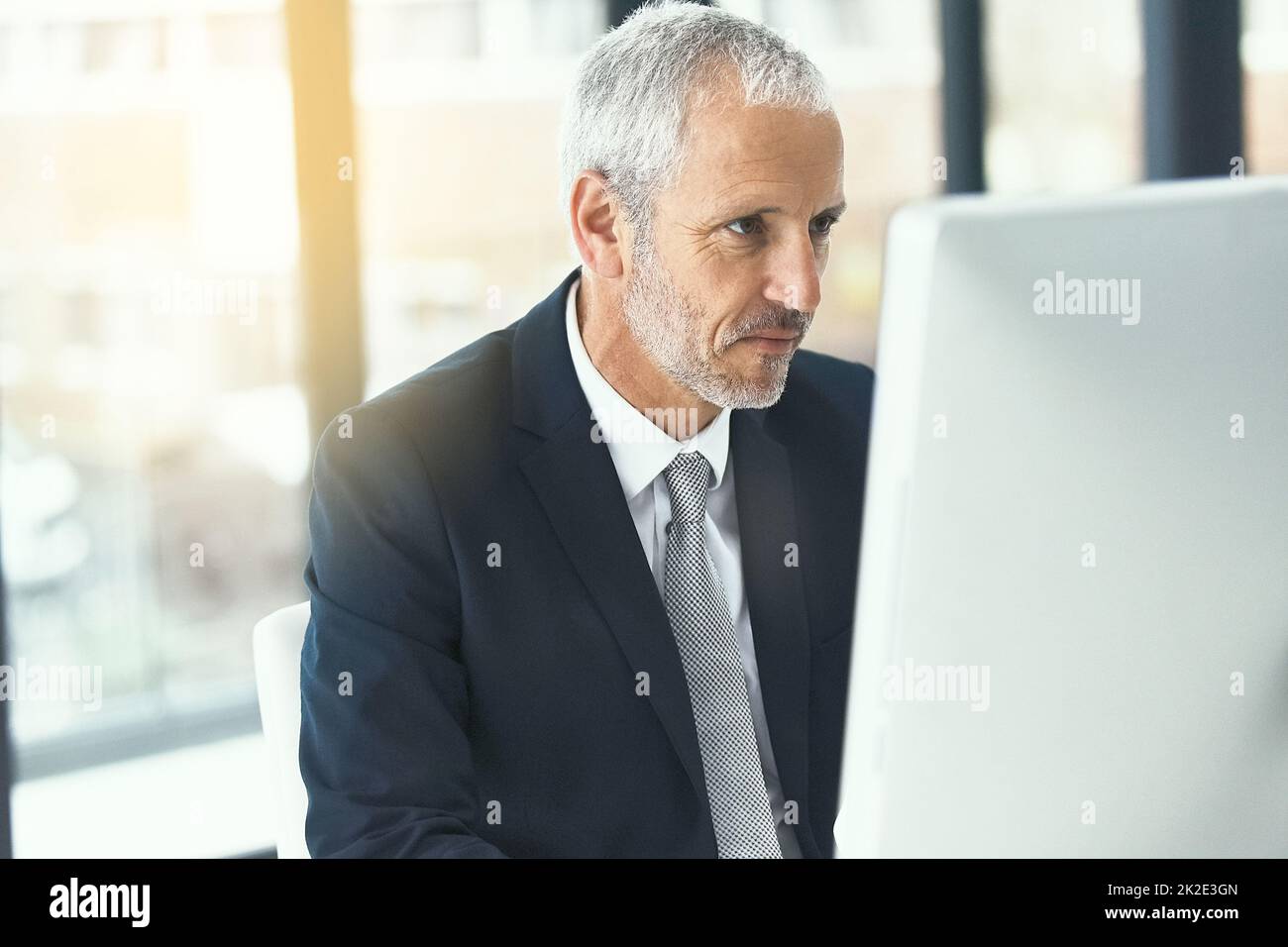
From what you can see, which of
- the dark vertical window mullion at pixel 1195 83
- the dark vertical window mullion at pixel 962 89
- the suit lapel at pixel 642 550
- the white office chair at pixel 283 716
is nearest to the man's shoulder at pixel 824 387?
the suit lapel at pixel 642 550

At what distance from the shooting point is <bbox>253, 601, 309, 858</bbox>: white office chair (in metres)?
1.21

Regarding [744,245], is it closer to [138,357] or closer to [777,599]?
[777,599]

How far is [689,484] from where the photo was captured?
50.8 inches

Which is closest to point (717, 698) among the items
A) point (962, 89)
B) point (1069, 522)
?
point (1069, 522)

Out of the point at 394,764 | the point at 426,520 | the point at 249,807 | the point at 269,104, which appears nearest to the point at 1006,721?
the point at 394,764

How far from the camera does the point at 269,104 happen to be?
9.59ft

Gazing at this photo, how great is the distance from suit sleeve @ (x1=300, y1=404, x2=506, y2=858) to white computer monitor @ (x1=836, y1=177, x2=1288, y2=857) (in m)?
0.49

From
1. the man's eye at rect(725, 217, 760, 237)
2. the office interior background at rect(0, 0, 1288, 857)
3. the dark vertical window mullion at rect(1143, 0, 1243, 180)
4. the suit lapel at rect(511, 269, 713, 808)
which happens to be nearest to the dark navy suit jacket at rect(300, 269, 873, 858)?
the suit lapel at rect(511, 269, 713, 808)

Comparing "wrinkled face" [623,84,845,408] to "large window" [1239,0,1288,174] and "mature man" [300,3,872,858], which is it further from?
"large window" [1239,0,1288,174]

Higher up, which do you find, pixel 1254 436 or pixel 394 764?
pixel 1254 436

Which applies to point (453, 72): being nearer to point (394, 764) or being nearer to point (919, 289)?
point (394, 764)
